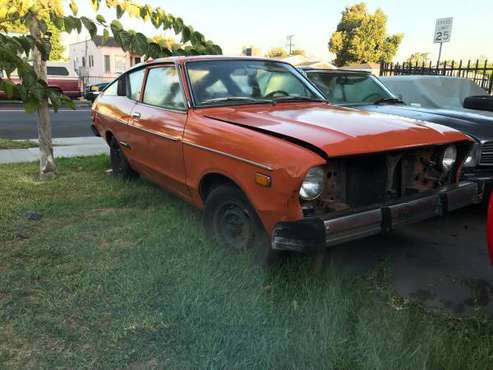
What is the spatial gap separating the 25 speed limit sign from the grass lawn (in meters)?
9.65

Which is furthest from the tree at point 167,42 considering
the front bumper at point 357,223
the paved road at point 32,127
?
the paved road at point 32,127

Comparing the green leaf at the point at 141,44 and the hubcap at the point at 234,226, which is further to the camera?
the green leaf at the point at 141,44

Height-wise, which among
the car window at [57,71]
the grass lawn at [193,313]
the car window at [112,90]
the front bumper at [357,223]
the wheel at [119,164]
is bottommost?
the grass lawn at [193,313]

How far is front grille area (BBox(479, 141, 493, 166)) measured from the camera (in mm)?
4477

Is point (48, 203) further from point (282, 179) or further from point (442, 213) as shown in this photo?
point (442, 213)

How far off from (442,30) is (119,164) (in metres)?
9.20

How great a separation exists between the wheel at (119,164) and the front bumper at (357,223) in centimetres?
331

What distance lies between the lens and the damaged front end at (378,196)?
2961 millimetres

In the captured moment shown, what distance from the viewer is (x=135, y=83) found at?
5336 millimetres

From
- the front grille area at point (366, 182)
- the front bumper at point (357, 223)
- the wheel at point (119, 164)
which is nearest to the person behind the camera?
the front bumper at point (357, 223)

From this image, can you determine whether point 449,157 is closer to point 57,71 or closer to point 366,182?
point 366,182

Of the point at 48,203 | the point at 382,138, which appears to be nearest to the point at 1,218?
the point at 48,203

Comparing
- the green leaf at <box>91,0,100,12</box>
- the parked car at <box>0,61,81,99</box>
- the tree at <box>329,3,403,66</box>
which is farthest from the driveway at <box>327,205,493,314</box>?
the tree at <box>329,3,403,66</box>

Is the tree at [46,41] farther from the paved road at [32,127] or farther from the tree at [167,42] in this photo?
the paved road at [32,127]
